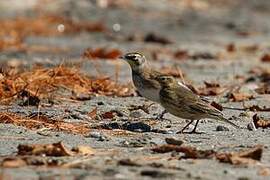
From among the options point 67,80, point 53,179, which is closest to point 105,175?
point 53,179

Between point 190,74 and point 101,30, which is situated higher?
point 101,30

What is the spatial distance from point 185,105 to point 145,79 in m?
0.51

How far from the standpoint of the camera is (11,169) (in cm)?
517

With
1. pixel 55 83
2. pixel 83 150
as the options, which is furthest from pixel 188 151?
pixel 55 83

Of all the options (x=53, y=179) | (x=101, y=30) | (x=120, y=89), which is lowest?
(x=53, y=179)

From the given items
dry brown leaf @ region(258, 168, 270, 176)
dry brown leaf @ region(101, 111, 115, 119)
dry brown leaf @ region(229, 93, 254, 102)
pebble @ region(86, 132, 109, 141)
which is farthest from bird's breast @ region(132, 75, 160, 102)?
dry brown leaf @ region(229, 93, 254, 102)

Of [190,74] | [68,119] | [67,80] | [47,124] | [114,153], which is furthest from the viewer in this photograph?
[190,74]

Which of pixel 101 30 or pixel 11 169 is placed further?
pixel 101 30

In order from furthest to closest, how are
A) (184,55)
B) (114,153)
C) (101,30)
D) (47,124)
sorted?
1. (101,30)
2. (184,55)
3. (47,124)
4. (114,153)

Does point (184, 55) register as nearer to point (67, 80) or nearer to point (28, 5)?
point (67, 80)

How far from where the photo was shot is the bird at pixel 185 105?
696 cm

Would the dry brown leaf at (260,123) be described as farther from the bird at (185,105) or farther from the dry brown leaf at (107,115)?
the dry brown leaf at (107,115)

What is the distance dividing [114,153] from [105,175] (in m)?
0.76

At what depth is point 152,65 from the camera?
13.5 meters
